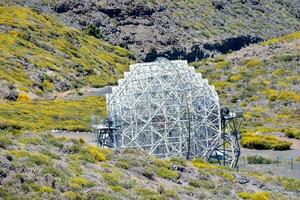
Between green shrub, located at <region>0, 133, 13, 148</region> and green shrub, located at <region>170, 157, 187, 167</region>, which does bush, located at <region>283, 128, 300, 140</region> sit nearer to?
green shrub, located at <region>170, 157, 187, 167</region>

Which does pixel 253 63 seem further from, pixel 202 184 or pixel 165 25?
pixel 202 184

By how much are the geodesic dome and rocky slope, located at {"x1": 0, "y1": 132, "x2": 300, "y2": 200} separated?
1872mm

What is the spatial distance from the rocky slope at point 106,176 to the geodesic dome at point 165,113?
187cm

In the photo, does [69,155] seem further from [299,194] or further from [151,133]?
[299,194]

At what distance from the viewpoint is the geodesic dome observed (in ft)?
116

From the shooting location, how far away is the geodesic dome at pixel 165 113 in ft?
116

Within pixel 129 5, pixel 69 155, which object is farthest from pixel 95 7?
pixel 69 155

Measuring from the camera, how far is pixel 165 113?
35406mm

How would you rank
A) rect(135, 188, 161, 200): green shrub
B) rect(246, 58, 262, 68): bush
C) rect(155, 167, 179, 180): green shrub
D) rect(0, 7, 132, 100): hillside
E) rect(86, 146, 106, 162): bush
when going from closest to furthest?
rect(135, 188, 161, 200): green shrub < rect(86, 146, 106, 162): bush < rect(155, 167, 179, 180): green shrub < rect(0, 7, 132, 100): hillside < rect(246, 58, 262, 68): bush

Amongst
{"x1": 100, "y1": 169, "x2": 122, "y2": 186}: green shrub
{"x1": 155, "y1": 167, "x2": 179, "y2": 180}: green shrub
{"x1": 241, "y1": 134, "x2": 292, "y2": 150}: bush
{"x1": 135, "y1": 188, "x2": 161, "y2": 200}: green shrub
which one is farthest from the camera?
{"x1": 241, "y1": 134, "x2": 292, "y2": 150}: bush

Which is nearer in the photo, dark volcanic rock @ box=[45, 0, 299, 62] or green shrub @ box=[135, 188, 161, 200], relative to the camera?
green shrub @ box=[135, 188, 161, 200]

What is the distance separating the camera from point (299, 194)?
33.6 metres

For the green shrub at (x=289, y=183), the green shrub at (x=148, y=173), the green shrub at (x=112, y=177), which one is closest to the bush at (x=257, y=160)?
the green shrub at (x=289, y=183)

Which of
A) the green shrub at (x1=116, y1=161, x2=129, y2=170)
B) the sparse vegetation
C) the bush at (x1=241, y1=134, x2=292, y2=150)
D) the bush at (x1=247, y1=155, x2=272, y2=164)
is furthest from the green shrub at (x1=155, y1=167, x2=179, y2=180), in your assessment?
the bush at (x1=241, y1=134, x2=292, y2=150)
